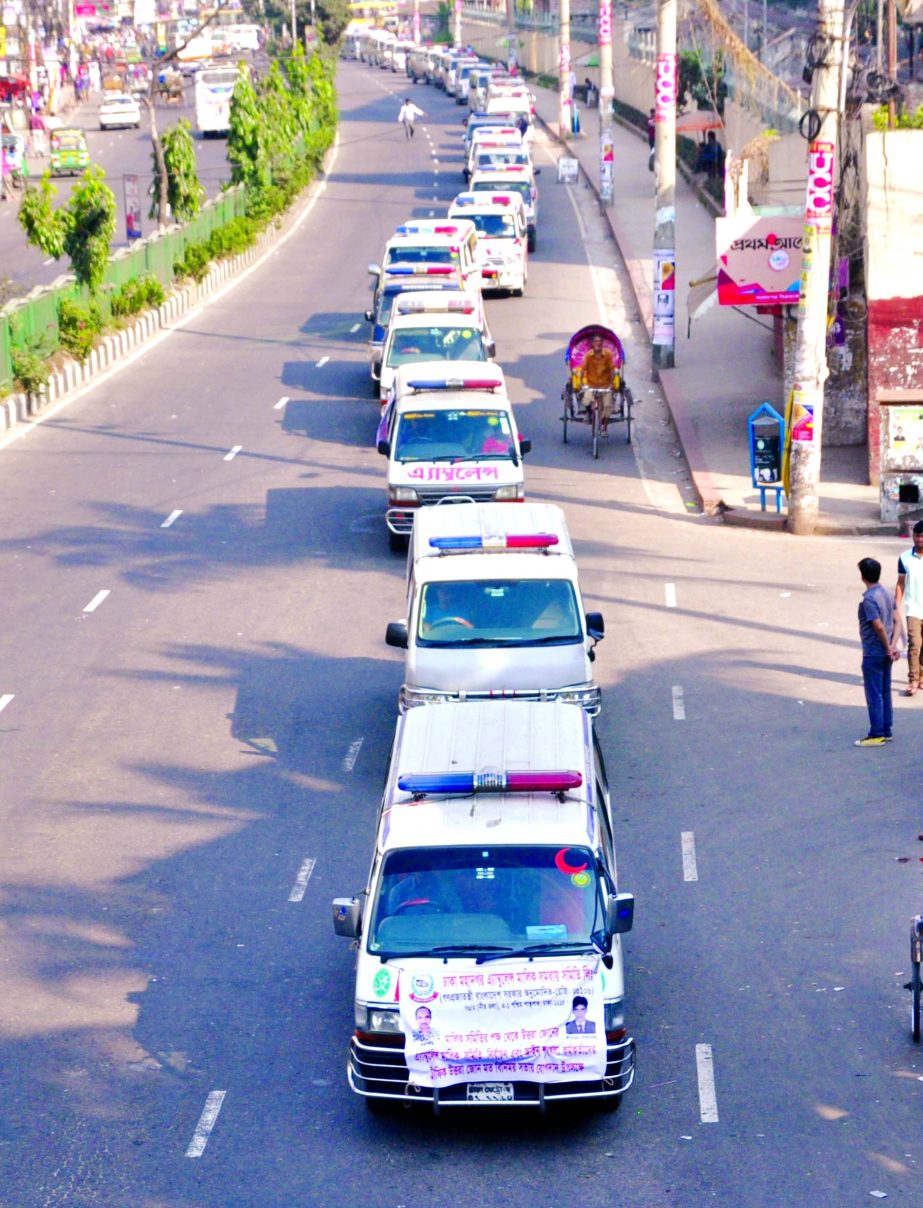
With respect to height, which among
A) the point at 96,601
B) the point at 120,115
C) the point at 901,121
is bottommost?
the point at 96,601

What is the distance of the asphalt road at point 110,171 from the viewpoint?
151ft

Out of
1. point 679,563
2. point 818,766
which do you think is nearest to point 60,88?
point 679,563

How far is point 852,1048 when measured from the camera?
1041cm

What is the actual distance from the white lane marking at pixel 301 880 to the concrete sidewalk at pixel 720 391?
1150 cm

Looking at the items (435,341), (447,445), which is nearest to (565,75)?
(435,341)

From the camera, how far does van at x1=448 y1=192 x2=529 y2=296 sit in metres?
40.8

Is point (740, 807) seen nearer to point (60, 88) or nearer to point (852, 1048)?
point (852, 1048)

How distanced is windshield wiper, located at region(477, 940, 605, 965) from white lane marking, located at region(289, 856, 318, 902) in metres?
3.56

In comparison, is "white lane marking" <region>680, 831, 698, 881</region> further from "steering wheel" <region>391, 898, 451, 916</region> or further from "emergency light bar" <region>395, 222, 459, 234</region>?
"emergency light bar" <region>395, 222, 459, 234</region>

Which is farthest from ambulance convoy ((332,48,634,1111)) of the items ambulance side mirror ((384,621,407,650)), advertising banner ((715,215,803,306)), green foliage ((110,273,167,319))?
green foliage ((110,273,167,319))

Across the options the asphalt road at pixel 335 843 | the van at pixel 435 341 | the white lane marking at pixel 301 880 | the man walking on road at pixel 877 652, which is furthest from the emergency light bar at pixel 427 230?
the white lane marking at pixel 301 880

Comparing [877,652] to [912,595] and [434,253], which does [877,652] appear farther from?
[434,253]

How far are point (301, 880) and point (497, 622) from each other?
3182 millimetres

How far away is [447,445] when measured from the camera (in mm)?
22203
